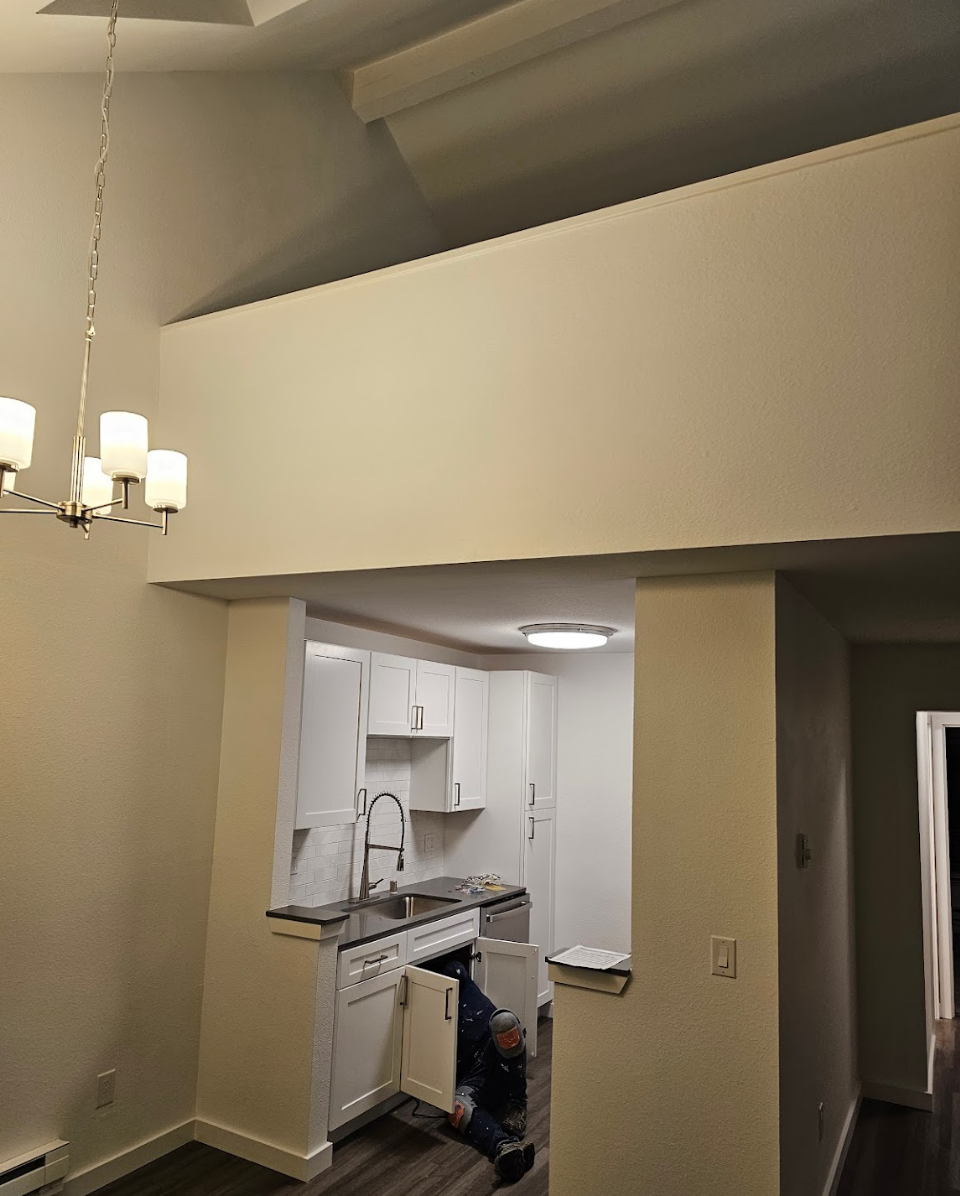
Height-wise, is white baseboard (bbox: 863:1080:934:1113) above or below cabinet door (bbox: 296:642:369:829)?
below

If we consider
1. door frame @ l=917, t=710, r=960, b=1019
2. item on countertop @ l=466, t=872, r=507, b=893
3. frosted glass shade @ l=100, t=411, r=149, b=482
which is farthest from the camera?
door frame @ l=917, t=710, r=960, b=1019

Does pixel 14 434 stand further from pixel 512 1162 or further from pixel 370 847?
pixel 370 847

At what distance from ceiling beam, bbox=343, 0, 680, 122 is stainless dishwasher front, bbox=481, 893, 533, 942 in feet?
13.5

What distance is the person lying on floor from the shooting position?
3922 millimetres

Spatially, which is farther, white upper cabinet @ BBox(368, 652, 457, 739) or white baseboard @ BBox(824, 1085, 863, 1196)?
white upper cabinet @ BBox(368, 652, 457, 739)

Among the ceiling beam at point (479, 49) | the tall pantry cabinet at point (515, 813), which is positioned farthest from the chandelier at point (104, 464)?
the tall pantry cabinet at point (515, 813)

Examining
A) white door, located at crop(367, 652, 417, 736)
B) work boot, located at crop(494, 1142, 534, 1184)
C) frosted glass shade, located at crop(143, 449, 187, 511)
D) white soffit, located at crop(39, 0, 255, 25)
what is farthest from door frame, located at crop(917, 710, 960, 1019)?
white soffit, located at crop(39, 0, 255, 25)

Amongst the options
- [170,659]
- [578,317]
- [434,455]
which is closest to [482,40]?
[578,317]

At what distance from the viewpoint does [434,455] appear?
10.6 ft

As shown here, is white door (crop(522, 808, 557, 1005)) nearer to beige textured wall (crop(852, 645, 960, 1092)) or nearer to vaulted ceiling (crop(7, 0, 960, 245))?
beige textured wall (crop(852, 645, 960, 1092))

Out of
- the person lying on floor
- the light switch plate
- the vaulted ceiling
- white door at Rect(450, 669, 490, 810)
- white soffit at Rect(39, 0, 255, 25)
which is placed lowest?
the person lying on floor

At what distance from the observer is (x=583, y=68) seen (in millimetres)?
3766

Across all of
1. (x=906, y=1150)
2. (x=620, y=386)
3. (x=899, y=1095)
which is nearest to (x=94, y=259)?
(x=620, y=386)

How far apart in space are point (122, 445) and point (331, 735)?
2.58m
